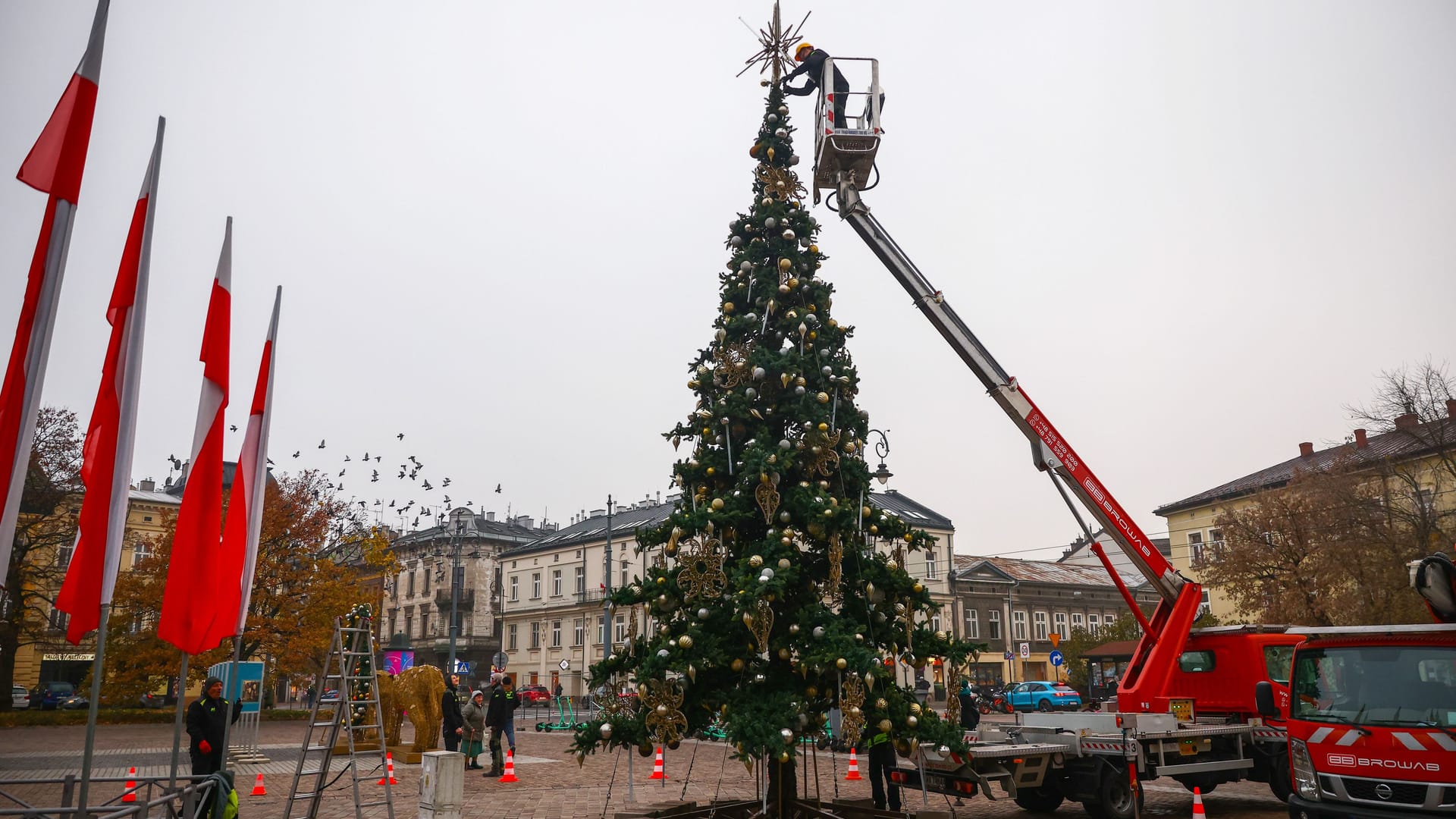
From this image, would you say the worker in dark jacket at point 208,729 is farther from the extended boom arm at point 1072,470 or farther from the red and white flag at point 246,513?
the extended boom arm at point 1072,470

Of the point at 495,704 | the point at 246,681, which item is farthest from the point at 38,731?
the point at 495,704

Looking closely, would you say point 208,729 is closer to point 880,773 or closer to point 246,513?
point 246,513

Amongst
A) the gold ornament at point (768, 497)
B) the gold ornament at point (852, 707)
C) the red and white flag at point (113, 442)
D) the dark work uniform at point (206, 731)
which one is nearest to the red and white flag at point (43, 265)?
the red and white flag at point (113, 442)

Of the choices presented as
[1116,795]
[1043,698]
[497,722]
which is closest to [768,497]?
[1116,795]

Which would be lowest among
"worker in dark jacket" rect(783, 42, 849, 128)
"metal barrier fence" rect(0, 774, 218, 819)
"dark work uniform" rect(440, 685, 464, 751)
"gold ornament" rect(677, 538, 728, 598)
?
"dark work uniform" rect(440, 685, 464, 751)

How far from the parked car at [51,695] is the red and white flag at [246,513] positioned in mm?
48477

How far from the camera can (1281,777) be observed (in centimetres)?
1383

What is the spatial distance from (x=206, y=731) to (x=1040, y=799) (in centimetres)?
1111

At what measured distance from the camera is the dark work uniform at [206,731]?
11.3 metres

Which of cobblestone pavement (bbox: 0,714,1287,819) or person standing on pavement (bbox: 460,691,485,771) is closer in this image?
cobblestone pavement (bbox: 0,714,1287,819)

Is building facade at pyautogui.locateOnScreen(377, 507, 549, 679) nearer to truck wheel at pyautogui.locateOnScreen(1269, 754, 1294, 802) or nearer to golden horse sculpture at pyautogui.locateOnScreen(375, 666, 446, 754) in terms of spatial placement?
golden horse sculpture at pyautogui.locateOnScreen(375, 666, 446, 754)

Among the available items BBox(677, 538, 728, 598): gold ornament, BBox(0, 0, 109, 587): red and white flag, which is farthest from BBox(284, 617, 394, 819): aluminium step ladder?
BBox(0, 0, 109, 587): red and white flag

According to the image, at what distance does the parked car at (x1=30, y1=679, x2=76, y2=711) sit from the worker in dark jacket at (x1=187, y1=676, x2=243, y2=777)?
46567 mm

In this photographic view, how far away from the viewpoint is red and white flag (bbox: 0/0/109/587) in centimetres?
641
